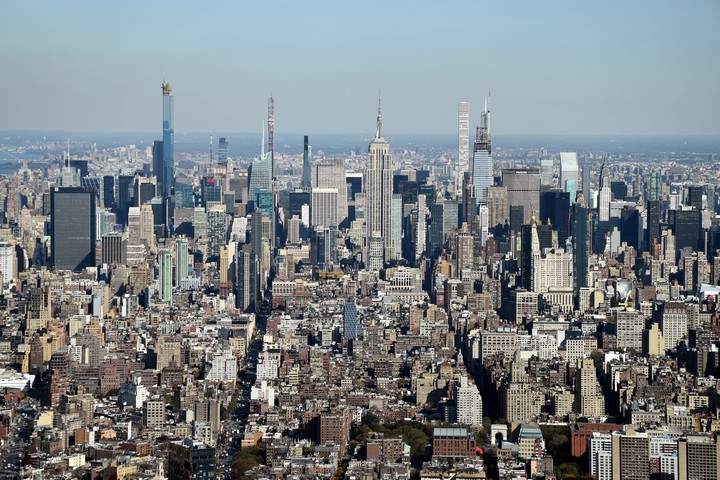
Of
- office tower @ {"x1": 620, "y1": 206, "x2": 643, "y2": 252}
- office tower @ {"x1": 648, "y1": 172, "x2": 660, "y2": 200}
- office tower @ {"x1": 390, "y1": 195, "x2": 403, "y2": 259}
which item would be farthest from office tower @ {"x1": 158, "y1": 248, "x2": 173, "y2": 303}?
office tower @ {"x1": 648, "y1": 172, "x2": 660, "y2": 200}

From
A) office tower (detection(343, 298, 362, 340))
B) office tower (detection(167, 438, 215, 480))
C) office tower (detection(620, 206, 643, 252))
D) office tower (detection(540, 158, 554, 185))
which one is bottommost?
office tower (detection(343, 298, 362, 340))

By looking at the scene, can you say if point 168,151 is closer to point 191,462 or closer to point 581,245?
point 581,245

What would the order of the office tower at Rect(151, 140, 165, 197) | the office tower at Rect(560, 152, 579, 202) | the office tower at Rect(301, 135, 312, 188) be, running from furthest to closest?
the office tower at Rect(301, 135, 312, 188), the office tower at Rect(151, 140, 165, 197), the office tower at Rect(560, 152, 579, 202)

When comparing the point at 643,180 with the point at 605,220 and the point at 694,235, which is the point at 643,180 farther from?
the point at 694,235

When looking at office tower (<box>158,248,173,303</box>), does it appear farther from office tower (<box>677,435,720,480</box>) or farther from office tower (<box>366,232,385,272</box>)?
office tower (<box>677,435,720,480</box>)

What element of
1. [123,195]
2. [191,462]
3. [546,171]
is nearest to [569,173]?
[546,171]

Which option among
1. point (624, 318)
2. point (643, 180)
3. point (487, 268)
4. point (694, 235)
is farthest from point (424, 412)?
point (643, 180)
